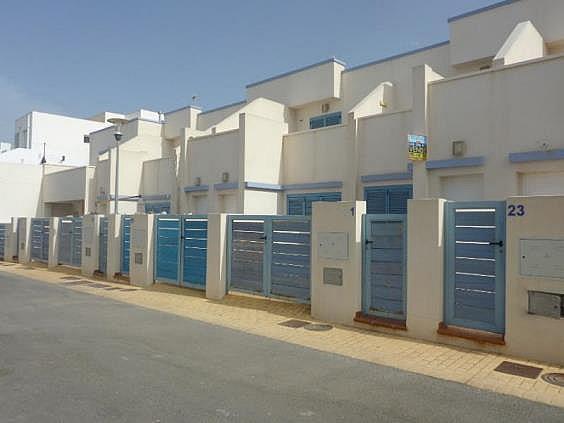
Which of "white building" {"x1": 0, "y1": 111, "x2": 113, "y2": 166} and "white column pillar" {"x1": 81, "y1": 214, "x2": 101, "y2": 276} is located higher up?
"white building" {"x1": 0, "y1": 111, "x2": 113, "y2": 166}

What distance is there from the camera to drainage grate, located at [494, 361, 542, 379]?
18.7 feet

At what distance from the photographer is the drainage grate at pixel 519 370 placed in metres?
5.71

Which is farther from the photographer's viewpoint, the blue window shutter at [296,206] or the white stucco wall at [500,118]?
the blue window shutter at [296,206]

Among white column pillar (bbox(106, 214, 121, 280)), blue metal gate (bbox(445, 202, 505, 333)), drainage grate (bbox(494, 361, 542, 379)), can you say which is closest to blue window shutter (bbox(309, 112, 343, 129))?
white column pillar (bbox(106, 214, 121, 280))

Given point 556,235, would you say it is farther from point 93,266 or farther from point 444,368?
point 93,266

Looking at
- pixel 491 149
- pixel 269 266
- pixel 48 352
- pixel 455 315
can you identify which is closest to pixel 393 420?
pixel 455 315

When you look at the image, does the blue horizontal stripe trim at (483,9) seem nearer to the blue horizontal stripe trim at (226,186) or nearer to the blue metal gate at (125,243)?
the blue horizontal stripe trim at (226,186)

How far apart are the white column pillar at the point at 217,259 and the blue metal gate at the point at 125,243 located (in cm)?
440

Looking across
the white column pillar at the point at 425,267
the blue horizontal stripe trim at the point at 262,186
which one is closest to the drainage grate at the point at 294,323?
the white column pillar at the point at 425,267

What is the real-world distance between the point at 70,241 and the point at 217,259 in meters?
9.77

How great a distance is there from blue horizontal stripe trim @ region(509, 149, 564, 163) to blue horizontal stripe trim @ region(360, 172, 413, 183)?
10.7 feet

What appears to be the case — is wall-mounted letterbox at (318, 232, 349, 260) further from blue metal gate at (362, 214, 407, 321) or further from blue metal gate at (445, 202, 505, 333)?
blue metal gate at (445, 202, 505, 333)

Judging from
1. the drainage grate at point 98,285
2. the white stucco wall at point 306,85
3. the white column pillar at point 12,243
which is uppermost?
the white stucco wall at point 306,85

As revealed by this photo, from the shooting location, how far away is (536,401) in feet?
15.9
